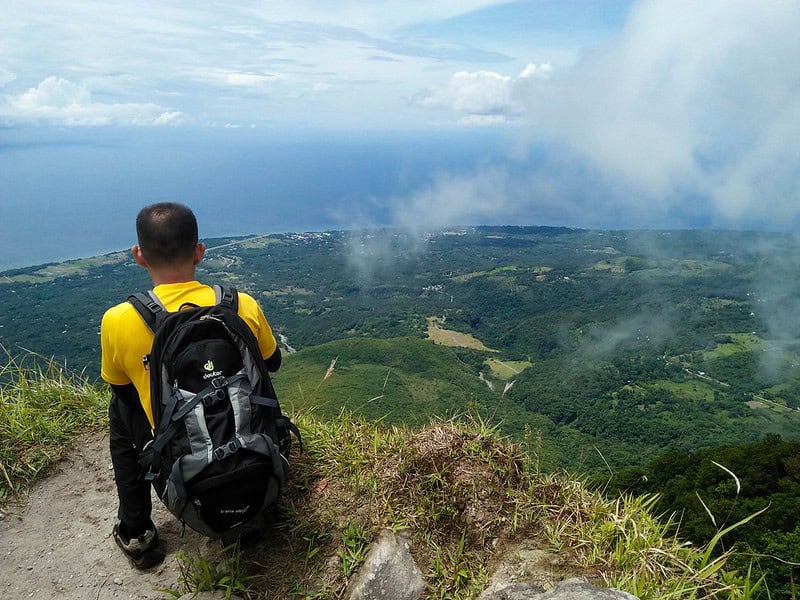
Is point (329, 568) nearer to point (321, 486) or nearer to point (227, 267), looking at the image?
point (321, 486)

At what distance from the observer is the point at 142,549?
3.11 metres

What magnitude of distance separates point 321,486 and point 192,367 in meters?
1.45

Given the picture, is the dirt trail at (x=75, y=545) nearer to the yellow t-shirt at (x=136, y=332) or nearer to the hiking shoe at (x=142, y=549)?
the hiking shoe at (x=142, y=549)

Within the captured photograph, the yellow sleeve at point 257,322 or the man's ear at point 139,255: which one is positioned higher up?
the man's ear at point 139,255

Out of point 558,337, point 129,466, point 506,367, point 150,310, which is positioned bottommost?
point 506,367

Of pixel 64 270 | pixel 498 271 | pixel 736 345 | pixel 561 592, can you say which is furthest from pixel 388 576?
pixel 498 271

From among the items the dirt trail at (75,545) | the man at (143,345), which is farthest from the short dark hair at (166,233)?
the dirt trail at (75,545)

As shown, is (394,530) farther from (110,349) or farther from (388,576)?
(110,349)

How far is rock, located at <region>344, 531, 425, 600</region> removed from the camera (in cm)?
271

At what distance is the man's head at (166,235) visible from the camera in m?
2.74

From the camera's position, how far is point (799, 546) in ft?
21.6

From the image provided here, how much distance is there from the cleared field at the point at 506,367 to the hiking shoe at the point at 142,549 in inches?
3132

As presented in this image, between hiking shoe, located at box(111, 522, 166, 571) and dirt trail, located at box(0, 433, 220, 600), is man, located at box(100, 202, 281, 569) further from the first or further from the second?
dirt trail, located at box(0, 433, 220, 600)

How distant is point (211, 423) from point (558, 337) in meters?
108
